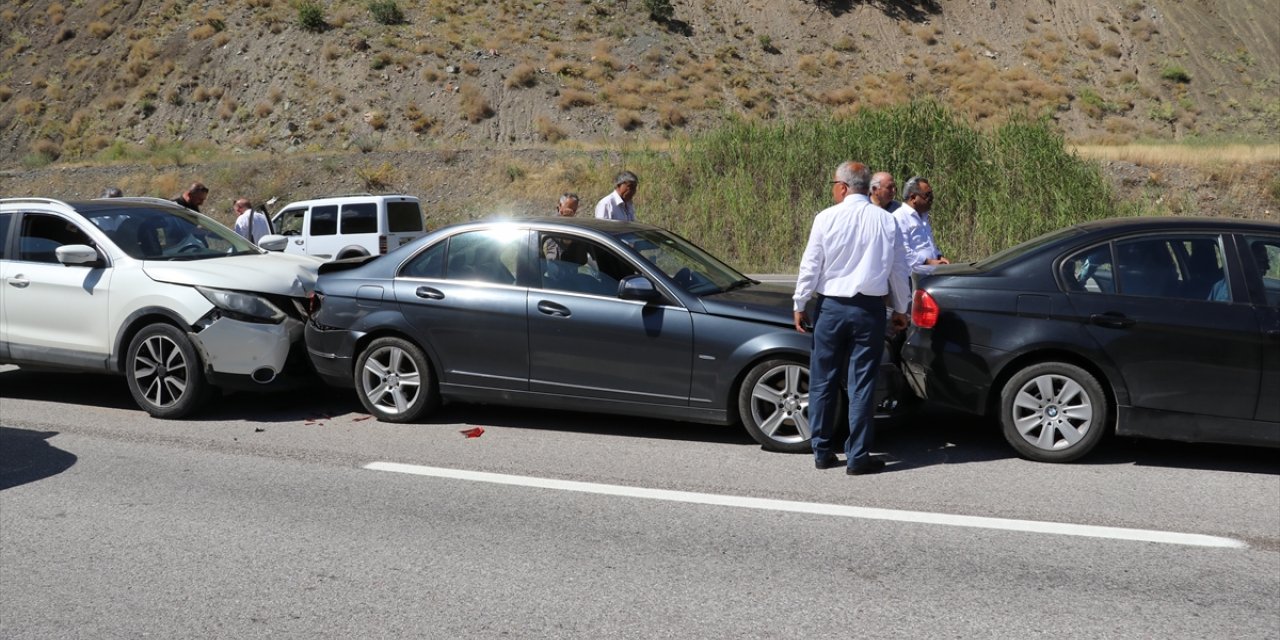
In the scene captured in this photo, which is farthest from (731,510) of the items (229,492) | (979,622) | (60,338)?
(60,338)

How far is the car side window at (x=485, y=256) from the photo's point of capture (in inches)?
320

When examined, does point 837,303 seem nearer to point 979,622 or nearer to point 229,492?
point 979,622

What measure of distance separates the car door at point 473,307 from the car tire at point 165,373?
1701 millimetres

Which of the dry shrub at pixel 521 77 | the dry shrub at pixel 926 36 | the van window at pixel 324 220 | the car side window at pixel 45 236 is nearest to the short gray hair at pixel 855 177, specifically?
the car side window at pixel 45 236

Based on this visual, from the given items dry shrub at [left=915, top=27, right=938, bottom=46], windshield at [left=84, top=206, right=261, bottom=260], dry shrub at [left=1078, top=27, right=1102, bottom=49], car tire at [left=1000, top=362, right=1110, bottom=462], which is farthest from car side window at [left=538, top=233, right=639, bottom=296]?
dry shrub at [left=1078, top=27, right=1102, bottom=49]

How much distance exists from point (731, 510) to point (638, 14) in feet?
172

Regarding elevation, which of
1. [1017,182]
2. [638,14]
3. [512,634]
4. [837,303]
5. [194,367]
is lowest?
[512,634]

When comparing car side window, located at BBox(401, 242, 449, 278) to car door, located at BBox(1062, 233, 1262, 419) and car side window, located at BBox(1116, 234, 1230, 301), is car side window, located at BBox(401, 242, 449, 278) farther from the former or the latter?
car side window, located at BBox(1116, 234, 1230, 301)

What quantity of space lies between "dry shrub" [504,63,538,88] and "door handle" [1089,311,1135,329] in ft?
142

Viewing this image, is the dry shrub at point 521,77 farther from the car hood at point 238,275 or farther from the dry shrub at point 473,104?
the car hood at point 238,275

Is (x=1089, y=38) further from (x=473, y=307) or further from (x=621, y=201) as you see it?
(x=473, y=307)

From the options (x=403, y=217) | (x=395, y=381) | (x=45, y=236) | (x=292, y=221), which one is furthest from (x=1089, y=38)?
(x=45, y=236)

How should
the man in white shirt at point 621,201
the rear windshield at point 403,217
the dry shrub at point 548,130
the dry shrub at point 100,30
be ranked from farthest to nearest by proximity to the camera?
the dry shrub at point 100,30 < the dry shrub at point 548,130 < the rear windshield at point 403,217 < the man in white shirt at point 621,201

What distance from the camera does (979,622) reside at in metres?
4.51
